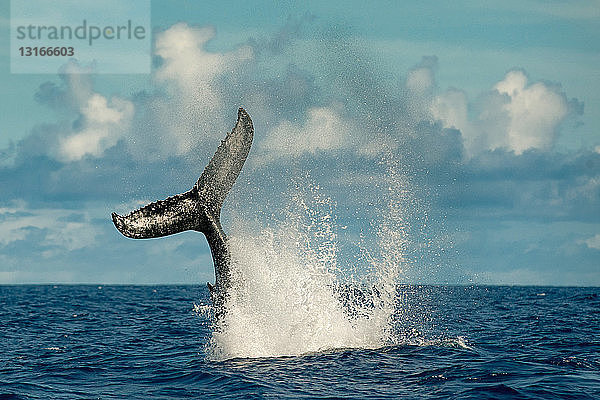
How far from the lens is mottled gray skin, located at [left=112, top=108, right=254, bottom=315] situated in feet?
57.0

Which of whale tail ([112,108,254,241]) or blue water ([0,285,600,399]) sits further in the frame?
whale tail ([112,108,254,241])

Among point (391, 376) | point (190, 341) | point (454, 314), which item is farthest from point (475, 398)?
point (454, 314)

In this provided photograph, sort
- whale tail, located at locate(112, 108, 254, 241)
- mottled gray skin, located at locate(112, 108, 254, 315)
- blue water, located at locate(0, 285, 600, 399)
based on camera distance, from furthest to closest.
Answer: mottled gray skin, located at locate(112, 108, 254, 315) → whale tail, located at locate(112, 108, 254, 241) → blue water, located at locate(0, 285, 600, 399)

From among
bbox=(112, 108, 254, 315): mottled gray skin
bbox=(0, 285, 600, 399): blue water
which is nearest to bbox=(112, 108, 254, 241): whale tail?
bbox=(112, 108, 254, 315): mottled gray skin

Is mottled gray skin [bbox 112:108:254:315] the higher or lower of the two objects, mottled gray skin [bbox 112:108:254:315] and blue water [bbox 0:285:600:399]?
the higher

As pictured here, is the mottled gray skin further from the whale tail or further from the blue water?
the blue water

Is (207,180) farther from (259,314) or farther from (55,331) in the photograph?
(55,331)

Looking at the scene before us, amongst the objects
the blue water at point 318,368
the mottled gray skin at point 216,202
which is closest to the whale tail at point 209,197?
the mottled gray skin at point 216,202

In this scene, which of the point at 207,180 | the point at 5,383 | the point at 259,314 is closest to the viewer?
the point at 5,383

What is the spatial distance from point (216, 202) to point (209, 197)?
0.70 ft

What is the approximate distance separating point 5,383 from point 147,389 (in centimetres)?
345

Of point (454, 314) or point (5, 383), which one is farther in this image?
point (454, 314)

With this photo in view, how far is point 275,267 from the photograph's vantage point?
20.4 m

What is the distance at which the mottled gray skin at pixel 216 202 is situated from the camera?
17375mm
